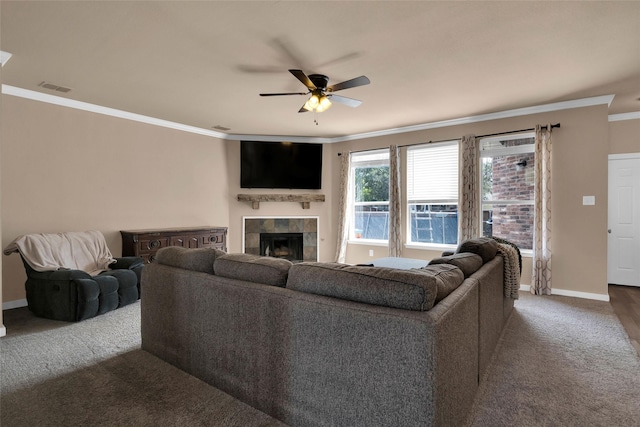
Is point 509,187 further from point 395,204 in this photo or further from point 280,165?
point 280,165

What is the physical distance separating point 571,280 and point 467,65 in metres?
3.40

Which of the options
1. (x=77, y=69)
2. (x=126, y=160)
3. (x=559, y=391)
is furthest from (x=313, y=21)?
(x=126, y=160)

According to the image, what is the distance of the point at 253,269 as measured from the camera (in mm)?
2066

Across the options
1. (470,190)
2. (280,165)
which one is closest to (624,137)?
(470,190)

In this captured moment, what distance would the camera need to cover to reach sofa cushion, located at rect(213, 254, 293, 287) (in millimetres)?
1965

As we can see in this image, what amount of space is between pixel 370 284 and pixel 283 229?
5280mm

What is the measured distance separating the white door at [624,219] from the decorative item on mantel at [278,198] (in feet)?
16.3

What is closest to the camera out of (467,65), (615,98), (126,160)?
(467,65)

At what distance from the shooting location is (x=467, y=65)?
3.32 metres

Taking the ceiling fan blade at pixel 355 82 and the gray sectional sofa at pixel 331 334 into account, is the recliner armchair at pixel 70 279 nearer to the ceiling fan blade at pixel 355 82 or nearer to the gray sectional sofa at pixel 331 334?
the gray sectional sofa at pixel 331 334

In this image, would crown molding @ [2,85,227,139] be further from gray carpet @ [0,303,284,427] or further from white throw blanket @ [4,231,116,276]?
gray carpet @ [0,303,284,427]

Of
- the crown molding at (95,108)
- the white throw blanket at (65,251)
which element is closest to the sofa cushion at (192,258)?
the white throw blanket at (65,251)

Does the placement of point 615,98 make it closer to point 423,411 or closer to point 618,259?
point 618,259

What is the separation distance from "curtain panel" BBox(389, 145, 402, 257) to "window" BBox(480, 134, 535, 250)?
4.58ft
